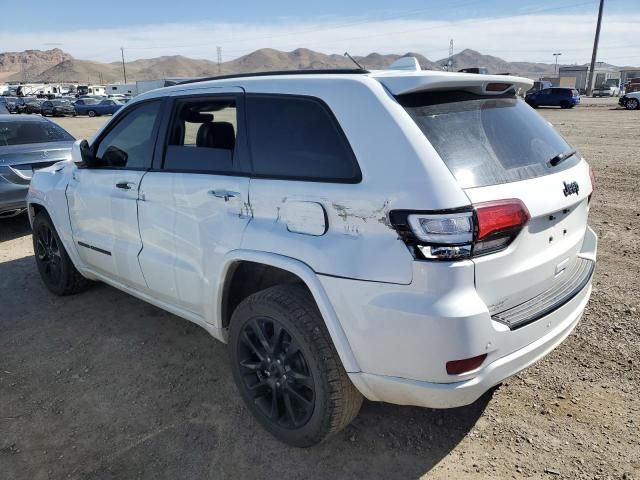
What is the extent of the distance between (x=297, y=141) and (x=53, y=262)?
335cm

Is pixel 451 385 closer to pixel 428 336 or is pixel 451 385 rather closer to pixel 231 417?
pixel 428 336

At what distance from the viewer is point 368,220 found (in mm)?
2258

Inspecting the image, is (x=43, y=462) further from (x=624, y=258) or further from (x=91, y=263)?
(x=624, y=258)

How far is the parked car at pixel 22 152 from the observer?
22.2 feet

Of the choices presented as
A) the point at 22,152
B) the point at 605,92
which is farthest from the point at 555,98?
the point at 22,152

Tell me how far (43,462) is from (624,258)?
5.08 m

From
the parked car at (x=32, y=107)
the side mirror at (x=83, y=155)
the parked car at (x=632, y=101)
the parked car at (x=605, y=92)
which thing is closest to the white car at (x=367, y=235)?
the side mirror at (x=83, y=155)

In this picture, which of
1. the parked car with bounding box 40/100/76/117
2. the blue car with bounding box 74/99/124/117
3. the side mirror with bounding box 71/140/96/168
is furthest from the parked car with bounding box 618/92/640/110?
the parked car with bounding box 40/100/76/117

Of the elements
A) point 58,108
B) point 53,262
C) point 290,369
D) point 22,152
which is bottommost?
point 53,262

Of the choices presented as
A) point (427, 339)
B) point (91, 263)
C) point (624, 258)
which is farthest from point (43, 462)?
point (624, 258)

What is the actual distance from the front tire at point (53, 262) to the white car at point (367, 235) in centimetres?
174

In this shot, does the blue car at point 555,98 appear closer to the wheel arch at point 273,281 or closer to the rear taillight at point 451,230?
the wheel arch at point 273,281

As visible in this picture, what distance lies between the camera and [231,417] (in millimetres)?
3072

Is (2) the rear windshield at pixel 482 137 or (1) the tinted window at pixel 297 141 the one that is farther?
(1) the tinted window at pixel 297 141
